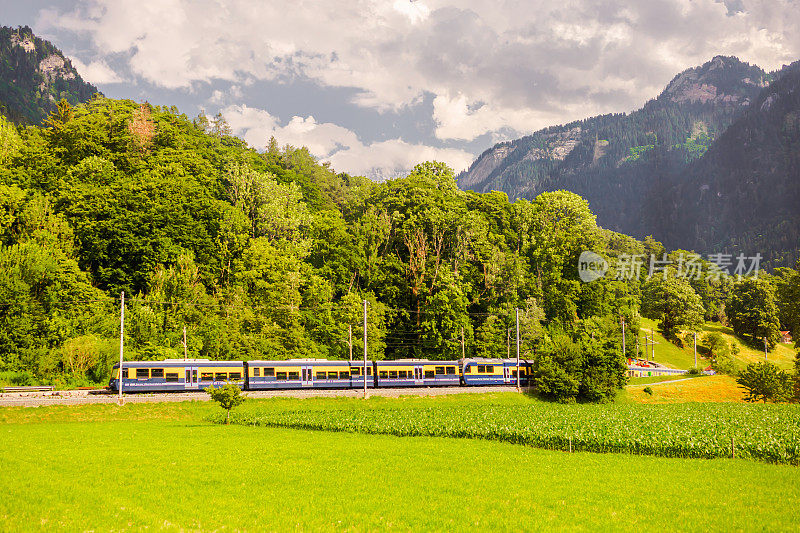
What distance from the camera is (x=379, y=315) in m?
76.6

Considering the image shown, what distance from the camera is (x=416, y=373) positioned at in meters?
63.1

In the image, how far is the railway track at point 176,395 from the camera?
45000 mm

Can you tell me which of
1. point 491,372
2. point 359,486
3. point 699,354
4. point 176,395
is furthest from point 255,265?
point 699,354

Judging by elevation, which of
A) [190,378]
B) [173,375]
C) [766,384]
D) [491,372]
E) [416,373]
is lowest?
[766,384]

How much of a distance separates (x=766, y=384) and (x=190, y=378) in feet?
224

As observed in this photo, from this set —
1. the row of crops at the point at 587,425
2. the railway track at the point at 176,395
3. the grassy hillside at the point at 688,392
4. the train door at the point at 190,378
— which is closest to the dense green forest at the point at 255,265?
the grassy hillside at the point at 688,392

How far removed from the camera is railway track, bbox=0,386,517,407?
45000 mm

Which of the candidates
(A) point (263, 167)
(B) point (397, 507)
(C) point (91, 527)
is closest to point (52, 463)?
(C) point (91, 527)

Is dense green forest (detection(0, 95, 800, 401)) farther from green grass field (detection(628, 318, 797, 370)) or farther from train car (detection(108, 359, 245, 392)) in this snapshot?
green grass field (detection(628, 318, 797, 370))

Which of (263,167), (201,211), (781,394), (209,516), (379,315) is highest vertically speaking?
(263,167)

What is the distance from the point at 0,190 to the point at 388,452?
6234 centimetres

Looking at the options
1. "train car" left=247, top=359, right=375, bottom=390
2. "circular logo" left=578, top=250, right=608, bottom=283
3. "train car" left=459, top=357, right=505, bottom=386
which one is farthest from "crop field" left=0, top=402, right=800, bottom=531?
"circular logo" left=578, top=250, right=608, bottom=283

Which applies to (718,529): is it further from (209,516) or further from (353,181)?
(353,181)

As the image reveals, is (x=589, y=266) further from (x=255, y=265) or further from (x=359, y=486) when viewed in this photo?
(x=359, y=486)
